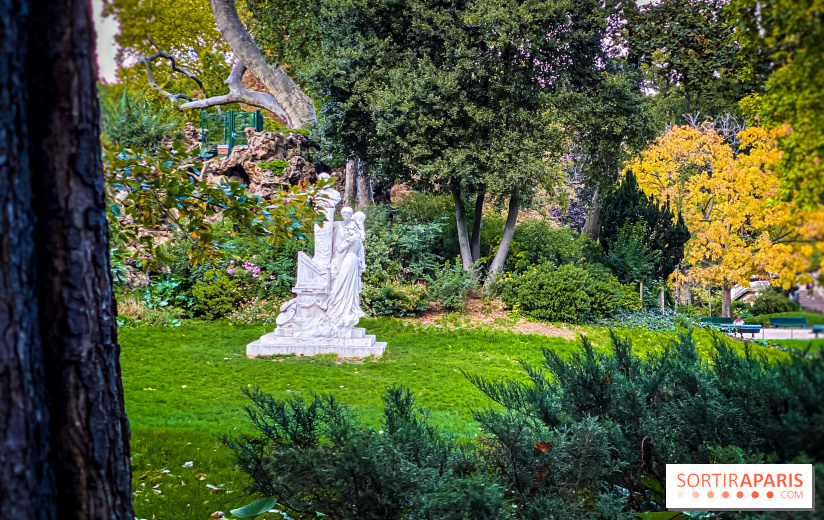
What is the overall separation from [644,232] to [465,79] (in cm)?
493

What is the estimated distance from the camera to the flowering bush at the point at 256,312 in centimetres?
980

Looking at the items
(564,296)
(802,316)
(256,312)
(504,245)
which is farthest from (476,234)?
(802,316)

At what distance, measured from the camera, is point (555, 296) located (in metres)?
10.2

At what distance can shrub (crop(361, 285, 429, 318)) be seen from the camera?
10242 mm

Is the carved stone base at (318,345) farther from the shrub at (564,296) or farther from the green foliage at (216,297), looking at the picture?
the shrub at (564,296)

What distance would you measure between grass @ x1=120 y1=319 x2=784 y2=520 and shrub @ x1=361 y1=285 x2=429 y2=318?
42 cm

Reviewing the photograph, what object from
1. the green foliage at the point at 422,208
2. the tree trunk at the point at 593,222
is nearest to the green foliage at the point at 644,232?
the tree trunk at the point at 593,222

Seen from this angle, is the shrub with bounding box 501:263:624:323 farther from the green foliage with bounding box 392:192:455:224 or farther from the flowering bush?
the flowering bush

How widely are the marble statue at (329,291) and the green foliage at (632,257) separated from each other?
20.2 feet

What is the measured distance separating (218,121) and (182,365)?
111 inches

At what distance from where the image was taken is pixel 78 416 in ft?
4.01

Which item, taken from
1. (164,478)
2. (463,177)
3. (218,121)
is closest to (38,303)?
(164,478)

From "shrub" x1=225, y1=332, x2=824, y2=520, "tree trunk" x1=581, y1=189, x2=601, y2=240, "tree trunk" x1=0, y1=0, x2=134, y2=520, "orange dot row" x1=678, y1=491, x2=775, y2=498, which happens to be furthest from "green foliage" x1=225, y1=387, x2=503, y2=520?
"tree trunk" x1=581, y1=189, x2=601, y2=240

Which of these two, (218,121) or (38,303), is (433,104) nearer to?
(218,121)
